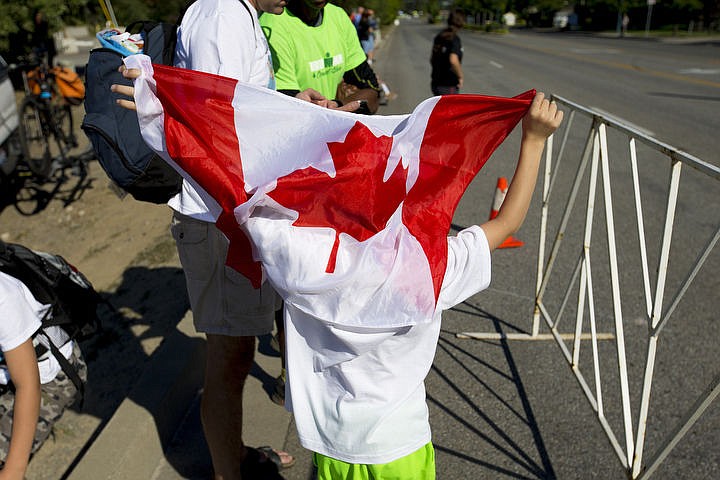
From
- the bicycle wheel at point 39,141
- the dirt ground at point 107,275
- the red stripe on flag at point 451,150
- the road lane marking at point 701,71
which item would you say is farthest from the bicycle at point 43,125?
the road lane marking at point 701,71

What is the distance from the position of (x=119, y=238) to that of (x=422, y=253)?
512 cm

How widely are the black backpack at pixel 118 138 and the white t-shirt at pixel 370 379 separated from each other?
2.48 feet

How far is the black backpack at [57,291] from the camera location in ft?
7.18

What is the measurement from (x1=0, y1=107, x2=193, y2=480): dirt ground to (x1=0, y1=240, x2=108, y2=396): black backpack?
0.84m

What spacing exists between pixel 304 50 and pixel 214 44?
868 mm

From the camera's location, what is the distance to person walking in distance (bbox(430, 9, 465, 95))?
8.18 meters

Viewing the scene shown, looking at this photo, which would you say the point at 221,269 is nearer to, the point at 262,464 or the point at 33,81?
the point at 262,464

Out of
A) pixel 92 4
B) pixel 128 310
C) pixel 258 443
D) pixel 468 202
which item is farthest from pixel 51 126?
pixel 92 4

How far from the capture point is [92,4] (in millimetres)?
18109

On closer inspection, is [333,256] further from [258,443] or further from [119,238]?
[119,238]

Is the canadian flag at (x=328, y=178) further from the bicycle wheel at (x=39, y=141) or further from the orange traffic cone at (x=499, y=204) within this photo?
the bicycle wheel at (x=39, y=141)

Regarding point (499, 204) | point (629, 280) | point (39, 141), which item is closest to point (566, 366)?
point (629, 280)

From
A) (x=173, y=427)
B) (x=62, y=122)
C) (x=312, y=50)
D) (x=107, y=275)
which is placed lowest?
(x=107, y=275)

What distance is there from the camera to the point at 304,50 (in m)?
2.66
